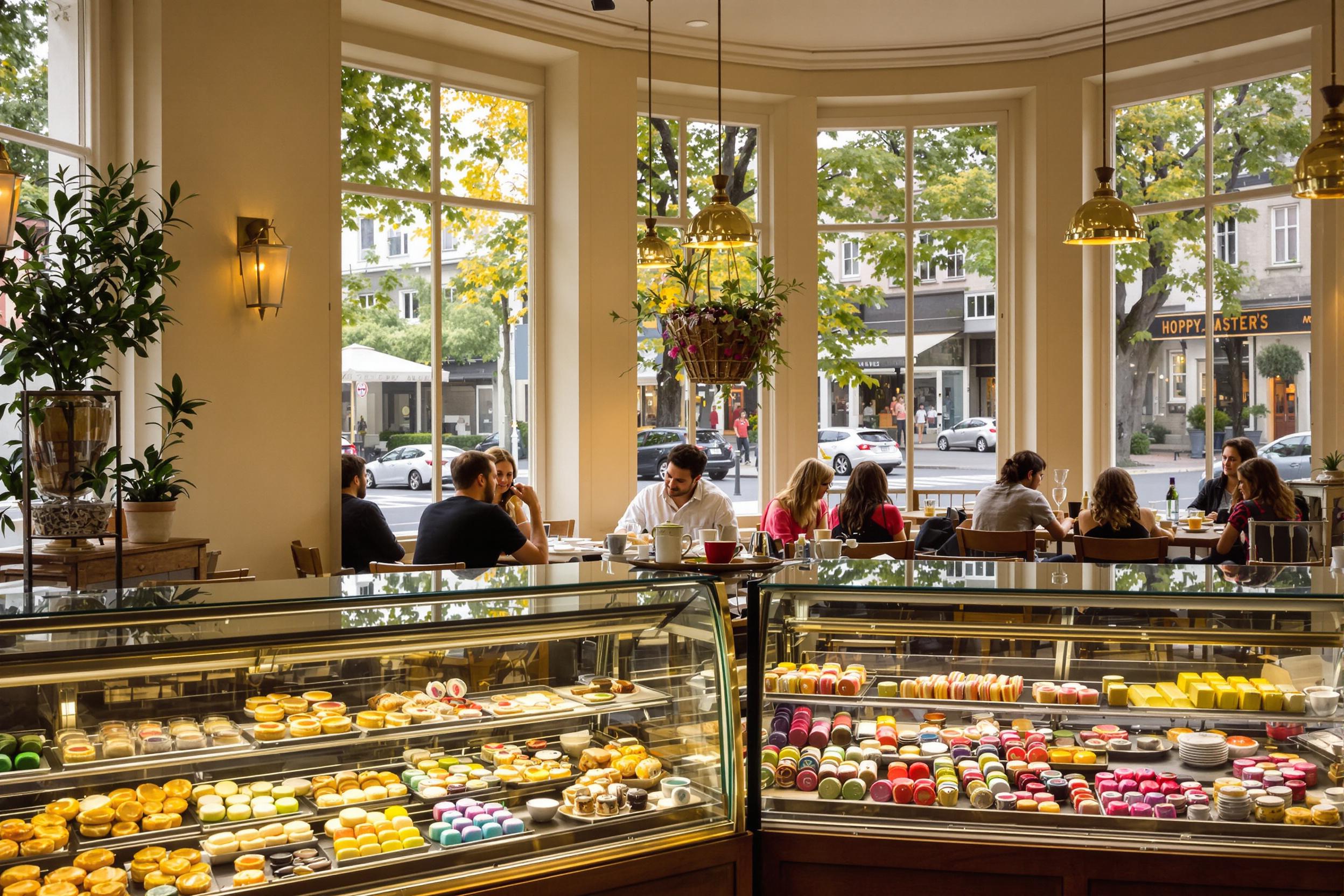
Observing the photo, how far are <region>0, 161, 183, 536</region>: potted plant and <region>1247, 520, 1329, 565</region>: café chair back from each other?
4.85 m

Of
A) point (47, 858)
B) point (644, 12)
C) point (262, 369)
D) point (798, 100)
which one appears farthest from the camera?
point (798, 100)

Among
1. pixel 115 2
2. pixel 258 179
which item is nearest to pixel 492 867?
pixel 258 179

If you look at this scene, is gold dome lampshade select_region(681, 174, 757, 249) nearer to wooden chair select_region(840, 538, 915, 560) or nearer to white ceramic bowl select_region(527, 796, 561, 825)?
wooden chair select_region(840, 538, 915, 560)

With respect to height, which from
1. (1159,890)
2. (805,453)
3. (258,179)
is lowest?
(1159,890)

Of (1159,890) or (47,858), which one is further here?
(1159,890)

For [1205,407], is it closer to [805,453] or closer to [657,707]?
[805,453]

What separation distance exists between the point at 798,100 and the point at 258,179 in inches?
177

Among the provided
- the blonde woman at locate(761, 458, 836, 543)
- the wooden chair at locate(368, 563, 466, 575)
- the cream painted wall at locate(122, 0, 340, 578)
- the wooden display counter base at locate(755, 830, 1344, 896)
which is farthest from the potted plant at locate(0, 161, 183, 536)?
the blonde woman at locate(761, 458, 836, 543)

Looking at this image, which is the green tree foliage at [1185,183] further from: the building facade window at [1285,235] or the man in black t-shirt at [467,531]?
the man in black t-shirt at [467,531]

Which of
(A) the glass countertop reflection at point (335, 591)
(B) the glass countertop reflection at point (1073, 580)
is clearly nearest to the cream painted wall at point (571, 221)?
(A) the glass countertop reflection at point (335, 591)

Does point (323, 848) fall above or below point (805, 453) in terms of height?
below

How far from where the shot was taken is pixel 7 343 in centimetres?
475

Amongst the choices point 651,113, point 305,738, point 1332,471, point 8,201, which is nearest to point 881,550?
point 1332,471

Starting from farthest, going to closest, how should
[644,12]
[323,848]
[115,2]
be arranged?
[644,12], [115,2], [323,848]
